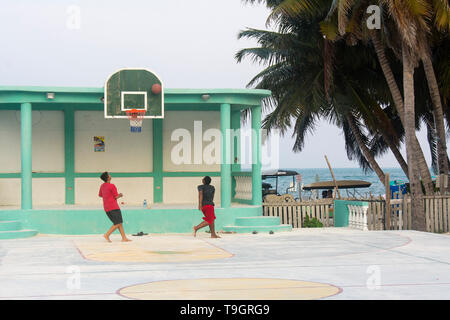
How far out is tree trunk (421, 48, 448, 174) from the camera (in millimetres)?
23731

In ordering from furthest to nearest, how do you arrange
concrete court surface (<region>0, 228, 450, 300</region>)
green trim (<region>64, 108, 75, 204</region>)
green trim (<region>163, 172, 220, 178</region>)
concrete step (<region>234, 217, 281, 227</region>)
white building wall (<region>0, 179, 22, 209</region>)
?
green trim (<region>163, 172, 220, 178</region>) → green trim (<region>64, 108, 75, 204</region>) → white building wall (<region>0, 179, 22, 209</region>) → concrete step (<region>234, 217, 281, 227</region>) → concrete court surface (<region>0, 228, 450, 300</region>)

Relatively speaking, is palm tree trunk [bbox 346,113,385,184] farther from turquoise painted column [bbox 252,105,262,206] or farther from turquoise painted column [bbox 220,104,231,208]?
turquoise painted column [bbox 220,104,231,208]

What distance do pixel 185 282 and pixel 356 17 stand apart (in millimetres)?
15423

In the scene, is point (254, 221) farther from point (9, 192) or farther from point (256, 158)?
point (9, 192)

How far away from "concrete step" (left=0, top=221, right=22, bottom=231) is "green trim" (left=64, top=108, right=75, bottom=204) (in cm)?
272

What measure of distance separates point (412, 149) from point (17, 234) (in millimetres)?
12306

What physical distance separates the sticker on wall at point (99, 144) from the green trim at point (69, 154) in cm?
63

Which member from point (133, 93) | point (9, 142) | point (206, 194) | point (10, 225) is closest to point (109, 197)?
point (206, 194)

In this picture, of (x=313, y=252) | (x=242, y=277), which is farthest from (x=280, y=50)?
(x=242, y=277)

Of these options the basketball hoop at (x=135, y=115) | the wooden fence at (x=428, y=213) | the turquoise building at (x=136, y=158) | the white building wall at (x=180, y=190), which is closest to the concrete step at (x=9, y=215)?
the turquoise building at (x=136, y=158)

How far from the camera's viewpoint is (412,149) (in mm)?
22172

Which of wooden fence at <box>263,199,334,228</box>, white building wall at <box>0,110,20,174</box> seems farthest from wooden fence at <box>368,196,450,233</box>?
white building wall at <box>0,110,20,174</box>

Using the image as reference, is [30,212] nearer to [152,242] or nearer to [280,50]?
[152,242]
